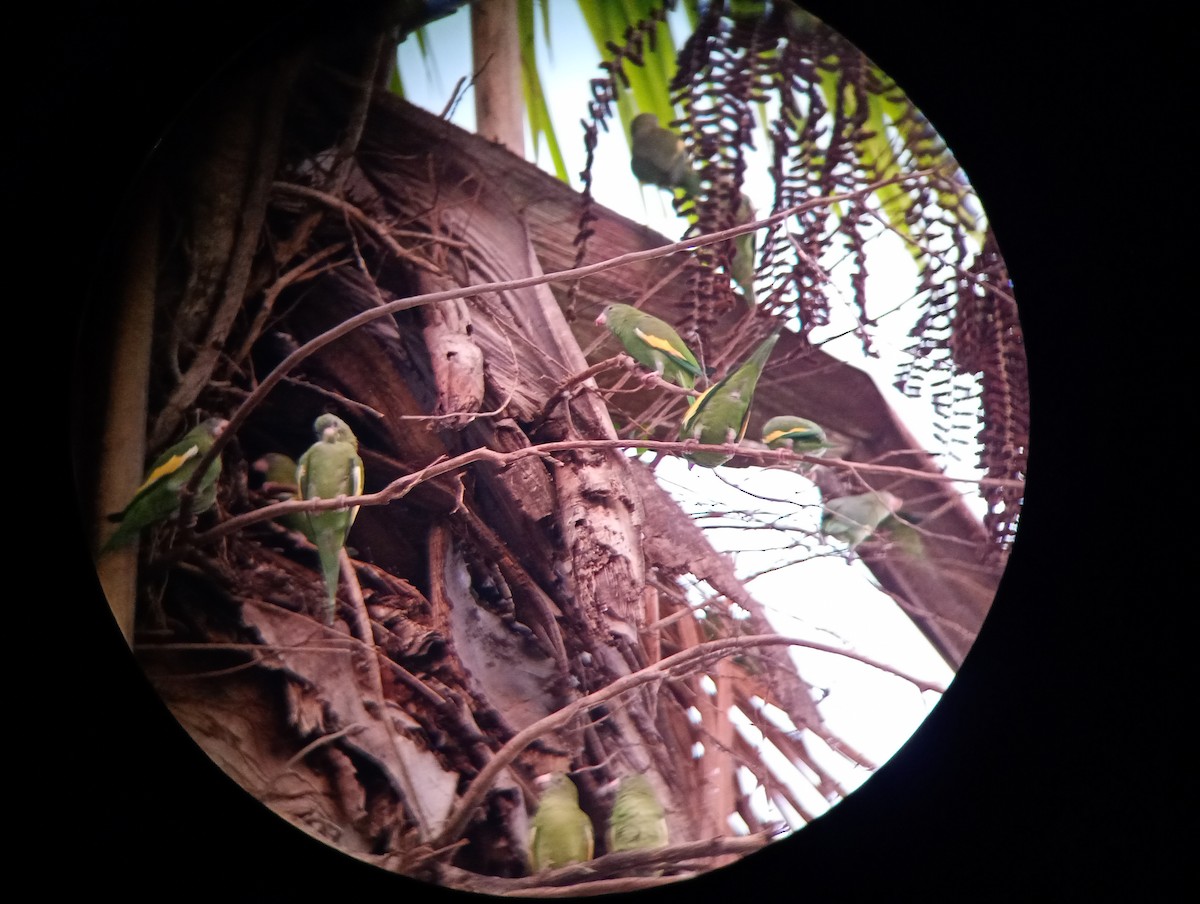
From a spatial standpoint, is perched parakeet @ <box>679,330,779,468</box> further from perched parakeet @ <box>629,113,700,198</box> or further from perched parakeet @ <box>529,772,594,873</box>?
perched parakeet @ <box>529,772,594,873</box>

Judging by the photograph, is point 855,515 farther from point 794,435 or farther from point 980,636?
point 980,636

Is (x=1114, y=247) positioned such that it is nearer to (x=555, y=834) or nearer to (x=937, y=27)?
(x=937, y=27)

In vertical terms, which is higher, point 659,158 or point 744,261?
point 659,158

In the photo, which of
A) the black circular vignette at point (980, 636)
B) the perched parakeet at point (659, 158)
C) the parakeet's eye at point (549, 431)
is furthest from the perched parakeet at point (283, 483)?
the perched parakeet at point (659, 158)

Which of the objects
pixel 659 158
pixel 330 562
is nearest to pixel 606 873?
pixel 330 562

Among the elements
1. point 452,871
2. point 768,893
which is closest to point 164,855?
point 452,871

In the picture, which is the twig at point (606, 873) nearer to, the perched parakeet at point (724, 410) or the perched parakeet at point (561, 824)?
the perched parakeet at point (561, 824)

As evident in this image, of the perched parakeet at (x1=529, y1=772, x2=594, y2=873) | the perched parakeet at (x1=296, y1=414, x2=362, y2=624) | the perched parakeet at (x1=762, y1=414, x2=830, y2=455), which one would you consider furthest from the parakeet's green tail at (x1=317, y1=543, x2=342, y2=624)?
the perched parakeet at (x1=762, y1=414, x2=830, y2=455)
